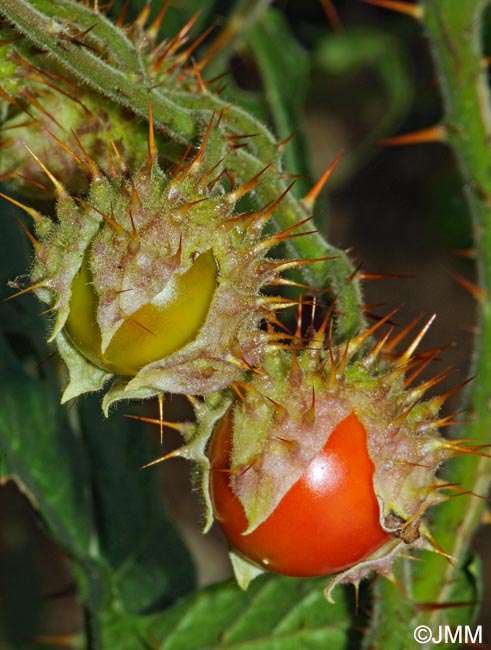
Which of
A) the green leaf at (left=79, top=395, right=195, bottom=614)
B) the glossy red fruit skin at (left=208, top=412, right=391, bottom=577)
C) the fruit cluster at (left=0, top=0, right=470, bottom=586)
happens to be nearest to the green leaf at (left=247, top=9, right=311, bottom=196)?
the green leaf at (left=79, top=395, right=195, bottom=614)

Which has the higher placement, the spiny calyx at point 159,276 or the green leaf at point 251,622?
the spiny calyx at point 159,276

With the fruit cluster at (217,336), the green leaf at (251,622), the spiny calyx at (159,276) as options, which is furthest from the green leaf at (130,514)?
the spiny calyx at (159,276)

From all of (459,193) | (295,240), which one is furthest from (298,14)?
(295,240)

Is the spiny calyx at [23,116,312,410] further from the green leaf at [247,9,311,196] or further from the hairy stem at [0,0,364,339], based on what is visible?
the green leaf at [247,9,311,196]

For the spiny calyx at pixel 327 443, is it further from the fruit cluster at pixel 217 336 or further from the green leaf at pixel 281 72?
the green leaf at pixel 281 72

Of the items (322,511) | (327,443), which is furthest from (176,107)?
(322,511)

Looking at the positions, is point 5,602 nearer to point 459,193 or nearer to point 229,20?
point 229,20
